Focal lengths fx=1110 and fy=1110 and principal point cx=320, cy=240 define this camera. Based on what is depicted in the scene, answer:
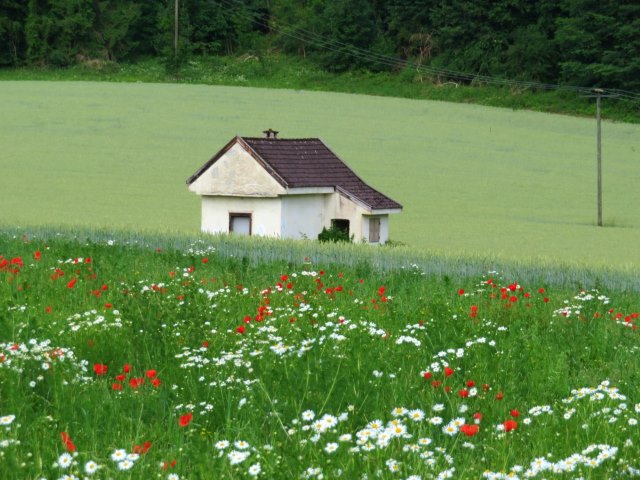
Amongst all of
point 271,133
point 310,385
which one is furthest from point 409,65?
point 310,385

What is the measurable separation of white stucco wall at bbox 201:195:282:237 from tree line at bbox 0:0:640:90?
40.8m

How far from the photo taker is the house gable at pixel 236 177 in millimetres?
27281

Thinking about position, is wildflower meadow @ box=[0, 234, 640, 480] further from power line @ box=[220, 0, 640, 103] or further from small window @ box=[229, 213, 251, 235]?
power line @ box=[220, 0, 640, 103]

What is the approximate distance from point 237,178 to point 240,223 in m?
1.15

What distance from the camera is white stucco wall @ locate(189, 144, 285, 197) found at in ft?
89.5

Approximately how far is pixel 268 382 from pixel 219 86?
62.3 metres

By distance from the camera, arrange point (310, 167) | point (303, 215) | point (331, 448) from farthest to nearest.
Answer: point (310, 167) < point (303, 215) < point (331, 448)

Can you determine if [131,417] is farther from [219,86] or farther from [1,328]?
[219,86]

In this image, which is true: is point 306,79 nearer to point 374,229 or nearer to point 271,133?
point 271,133

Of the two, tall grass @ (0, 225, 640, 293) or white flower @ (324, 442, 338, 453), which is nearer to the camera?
white flower @ (324, 442, 338, 453)

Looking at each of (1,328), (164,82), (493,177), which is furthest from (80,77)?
(1,328)

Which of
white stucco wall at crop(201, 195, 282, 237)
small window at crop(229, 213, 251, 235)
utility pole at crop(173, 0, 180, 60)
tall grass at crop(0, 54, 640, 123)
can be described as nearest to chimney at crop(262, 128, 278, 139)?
white stucco wall at crop(201, 195, 282, 237)

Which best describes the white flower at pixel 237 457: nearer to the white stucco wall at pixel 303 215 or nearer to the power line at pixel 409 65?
the white stucco wall at pixel 303 215

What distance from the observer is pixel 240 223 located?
28.1m
